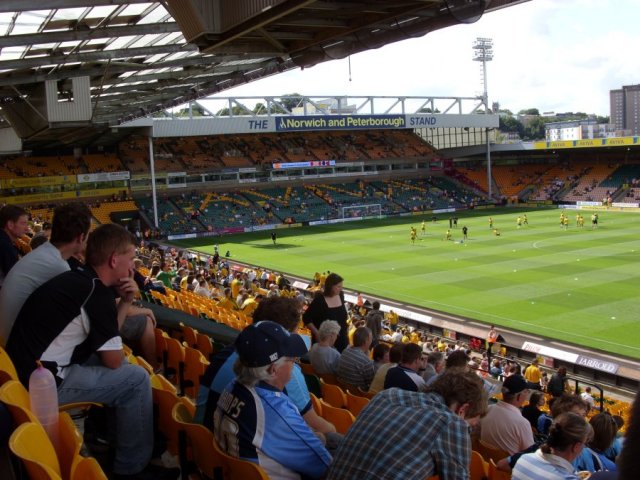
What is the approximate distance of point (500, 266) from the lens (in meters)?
31.4

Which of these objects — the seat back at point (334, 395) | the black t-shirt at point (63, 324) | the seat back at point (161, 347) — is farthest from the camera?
the seat back at point (161, 347)

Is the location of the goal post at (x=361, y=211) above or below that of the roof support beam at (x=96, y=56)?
below

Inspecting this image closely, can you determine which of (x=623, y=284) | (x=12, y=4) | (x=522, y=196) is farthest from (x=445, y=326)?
(x=522, y=196)

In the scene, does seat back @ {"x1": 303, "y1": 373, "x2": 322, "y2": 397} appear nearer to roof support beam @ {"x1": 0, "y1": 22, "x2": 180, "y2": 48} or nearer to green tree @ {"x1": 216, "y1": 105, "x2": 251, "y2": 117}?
roof support beam @ {"x1": 0, "y1": 22, "x2": 180, "y2": 48}

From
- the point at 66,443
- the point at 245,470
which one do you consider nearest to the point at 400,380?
the point at 245,470

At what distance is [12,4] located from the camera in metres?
6.87

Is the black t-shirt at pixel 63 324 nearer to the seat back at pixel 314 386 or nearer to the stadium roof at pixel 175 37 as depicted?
the seat back at pixel 314 386

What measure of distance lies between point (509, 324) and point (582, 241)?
18.6m

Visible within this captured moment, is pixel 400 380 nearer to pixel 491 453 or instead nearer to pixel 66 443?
pixel 491 453

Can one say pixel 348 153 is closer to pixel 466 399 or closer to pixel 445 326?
pixel 445 326

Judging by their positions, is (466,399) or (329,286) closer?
(466,399)

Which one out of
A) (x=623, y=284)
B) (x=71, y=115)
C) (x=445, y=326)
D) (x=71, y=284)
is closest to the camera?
(x=71, y=284)

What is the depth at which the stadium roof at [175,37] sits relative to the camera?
22.6 feet

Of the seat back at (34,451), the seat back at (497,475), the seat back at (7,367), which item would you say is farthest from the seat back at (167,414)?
the seat back at (497,475)
